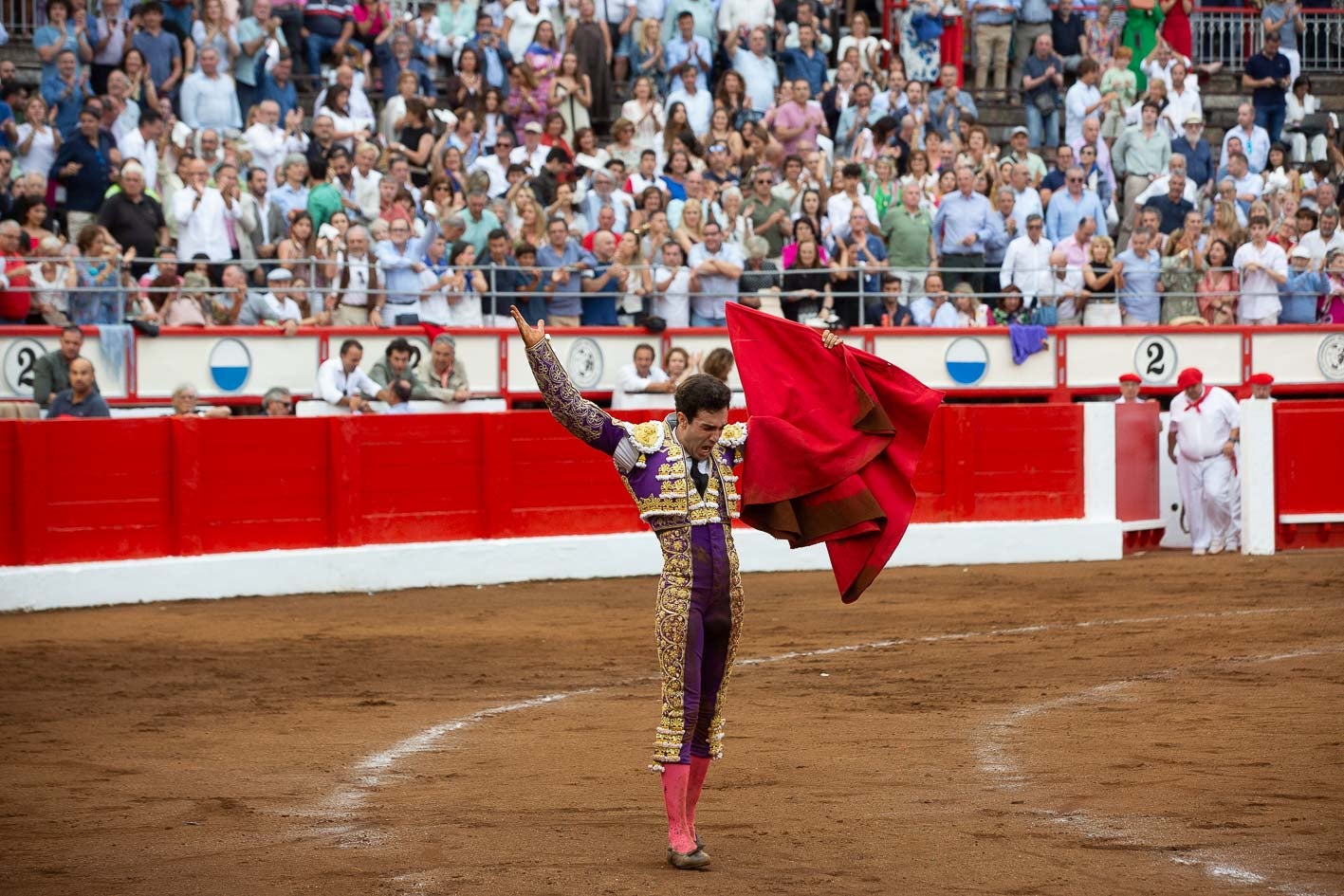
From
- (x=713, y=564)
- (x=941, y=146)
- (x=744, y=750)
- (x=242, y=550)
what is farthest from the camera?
(x=941, y=146)

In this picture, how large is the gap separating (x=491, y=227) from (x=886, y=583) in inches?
173

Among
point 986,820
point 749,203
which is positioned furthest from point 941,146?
point 986,820

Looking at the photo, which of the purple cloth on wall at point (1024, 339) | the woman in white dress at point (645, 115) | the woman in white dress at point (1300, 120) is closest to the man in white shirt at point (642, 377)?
the woman in white dress at point (645, 115)

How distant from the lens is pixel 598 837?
18.5ft

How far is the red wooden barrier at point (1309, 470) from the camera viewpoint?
49.1 feet

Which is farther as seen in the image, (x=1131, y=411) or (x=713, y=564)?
(x=1131, y=411)

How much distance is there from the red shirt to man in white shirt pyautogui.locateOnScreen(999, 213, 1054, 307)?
7994 millimetres

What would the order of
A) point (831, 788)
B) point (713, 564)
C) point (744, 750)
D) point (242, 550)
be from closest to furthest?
point (713, 564)
point (831, 788)
point (744, 750)
point (242, 550)

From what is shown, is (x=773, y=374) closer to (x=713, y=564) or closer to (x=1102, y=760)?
(x=713, y=564)

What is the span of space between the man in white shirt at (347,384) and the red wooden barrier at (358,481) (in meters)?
0.57

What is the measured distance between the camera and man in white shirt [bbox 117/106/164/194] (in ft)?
47.4

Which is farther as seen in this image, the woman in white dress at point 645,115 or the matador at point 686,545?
the woman in white dress at point 645,115

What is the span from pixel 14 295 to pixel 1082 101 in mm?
10603

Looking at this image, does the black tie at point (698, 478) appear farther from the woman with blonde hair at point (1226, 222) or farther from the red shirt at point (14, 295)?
the woman with blonde hair at point (1226, 222)
